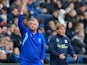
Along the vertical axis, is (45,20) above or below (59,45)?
above

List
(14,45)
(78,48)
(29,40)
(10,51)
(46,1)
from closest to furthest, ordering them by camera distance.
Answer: (29,40), (10,51), (14,45), (78,48), (46,1)

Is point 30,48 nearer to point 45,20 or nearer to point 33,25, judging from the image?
point 33,25

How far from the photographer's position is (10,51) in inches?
406

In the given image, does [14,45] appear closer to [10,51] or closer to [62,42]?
[10,51]

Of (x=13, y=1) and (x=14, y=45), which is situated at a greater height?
(x=13, y=1)

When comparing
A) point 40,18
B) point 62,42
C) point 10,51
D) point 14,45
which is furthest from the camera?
point 40,18

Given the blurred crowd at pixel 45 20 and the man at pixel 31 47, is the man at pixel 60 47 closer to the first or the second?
the man at pixel 31 47

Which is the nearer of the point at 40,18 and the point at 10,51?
the point at 10,51

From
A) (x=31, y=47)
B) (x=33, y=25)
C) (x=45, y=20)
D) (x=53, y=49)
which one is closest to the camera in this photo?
(x=33, y=25)

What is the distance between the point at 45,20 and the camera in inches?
517

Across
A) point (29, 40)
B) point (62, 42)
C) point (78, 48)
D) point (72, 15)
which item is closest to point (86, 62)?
point (78, 48)

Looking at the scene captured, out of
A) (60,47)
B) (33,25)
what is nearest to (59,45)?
(60,47)

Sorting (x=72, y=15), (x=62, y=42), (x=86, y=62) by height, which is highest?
(x=72, y=15)

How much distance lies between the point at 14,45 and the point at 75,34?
249 cm
